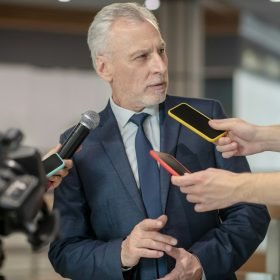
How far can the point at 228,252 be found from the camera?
193 centimetres

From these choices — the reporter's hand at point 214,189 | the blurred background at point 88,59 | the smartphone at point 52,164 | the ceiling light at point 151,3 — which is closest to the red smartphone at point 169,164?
the reporter's hand at point 214,189

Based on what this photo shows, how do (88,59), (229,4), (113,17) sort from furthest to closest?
(88,59) → (229,4) → (113,17)

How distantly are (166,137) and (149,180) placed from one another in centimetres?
14

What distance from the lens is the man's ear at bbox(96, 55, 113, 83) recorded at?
83.6 inches

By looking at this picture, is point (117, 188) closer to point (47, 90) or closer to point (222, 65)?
point (47, 90)

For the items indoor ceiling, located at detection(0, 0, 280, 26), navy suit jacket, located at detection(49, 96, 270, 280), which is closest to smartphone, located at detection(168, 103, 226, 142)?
navy suit jacket, located at detection(49, 96, 270, 280)

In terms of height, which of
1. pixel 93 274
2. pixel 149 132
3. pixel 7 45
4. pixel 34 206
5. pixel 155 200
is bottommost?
pixel 7 45

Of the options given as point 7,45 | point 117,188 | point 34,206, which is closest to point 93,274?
point 117,188

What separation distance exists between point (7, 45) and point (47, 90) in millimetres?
793

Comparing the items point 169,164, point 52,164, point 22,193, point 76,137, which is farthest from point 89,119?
point 22,193

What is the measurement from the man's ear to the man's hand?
2.01 feet

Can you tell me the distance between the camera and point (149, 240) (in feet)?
5.90

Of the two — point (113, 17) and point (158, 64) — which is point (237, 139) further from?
point (113, 17)

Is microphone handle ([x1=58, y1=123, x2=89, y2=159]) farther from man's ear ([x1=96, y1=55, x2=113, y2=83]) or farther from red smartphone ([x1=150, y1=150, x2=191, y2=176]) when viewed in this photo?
man's ear ([x1=96, y1=55, x2=113, y2=83])
